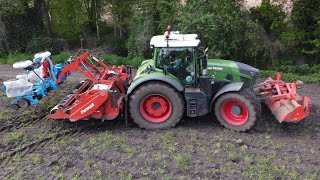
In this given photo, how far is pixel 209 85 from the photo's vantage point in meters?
7.96

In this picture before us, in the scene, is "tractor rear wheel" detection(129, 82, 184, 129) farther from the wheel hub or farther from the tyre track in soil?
the wheel hub

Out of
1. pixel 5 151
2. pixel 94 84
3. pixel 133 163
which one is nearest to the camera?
pixel 133 163

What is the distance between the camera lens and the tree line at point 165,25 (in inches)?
536

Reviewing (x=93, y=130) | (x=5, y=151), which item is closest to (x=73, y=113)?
(x=93, y=130)

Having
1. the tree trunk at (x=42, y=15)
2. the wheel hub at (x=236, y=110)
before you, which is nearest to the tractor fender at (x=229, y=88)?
the wheel hub at (x=236, y=110)

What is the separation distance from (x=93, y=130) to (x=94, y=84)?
3.24 ft

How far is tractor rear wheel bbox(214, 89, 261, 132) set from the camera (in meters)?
7.71

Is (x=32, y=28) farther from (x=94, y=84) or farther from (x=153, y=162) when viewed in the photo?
(x=153, y=162)

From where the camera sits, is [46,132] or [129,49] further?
[129,49]

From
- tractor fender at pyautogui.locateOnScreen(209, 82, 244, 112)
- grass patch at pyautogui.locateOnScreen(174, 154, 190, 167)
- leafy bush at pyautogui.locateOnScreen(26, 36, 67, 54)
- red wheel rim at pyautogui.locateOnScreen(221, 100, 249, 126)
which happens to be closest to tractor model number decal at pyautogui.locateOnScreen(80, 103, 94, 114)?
grass patch at pyautogui.locateOnScreen(174, 154, 190, 167)

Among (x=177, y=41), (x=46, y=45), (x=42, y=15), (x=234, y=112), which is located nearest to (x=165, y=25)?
(x=46, y=45)

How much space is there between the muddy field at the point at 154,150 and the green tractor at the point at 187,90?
32 centimetres

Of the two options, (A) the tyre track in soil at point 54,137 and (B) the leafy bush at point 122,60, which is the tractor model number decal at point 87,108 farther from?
(B) the leafy bush at point 122,60

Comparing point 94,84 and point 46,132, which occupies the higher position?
point 94,84
